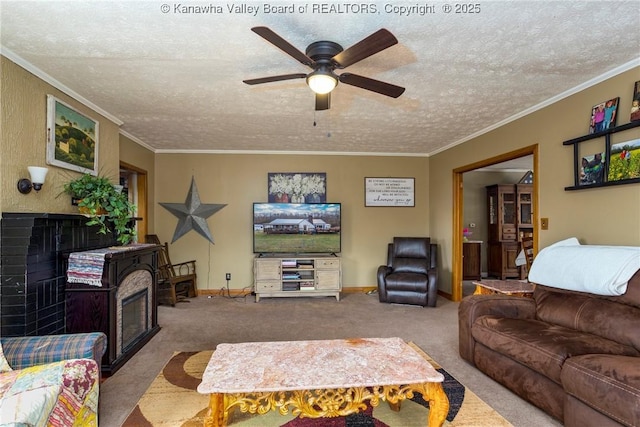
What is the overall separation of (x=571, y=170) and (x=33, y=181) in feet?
14.3

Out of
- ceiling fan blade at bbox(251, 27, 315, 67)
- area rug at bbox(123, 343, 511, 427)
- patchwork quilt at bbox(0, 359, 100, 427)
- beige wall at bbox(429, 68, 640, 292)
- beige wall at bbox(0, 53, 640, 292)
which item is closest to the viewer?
patchwork quilt at bbox(0, 359, 100, 427)

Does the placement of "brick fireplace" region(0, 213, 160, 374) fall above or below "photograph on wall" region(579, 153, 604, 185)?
below

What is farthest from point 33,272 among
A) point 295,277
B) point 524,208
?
point 524,208

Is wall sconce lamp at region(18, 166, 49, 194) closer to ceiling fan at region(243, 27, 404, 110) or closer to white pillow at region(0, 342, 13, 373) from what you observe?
white pillow at region(0, 342, 13, 373)

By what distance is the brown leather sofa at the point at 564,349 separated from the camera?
5.22 feet

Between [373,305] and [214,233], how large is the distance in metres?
2.75

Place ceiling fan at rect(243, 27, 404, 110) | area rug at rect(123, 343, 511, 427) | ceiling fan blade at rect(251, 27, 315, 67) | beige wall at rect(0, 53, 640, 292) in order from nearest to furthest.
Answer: ceiling fan blade at rect(251, 27, 315, 67)
ceiling fan at rect(243, 27, 404, 110)
area rug at rect(123, 343, 511, 427)
beige wall at rect(0, 53, 640, 292)

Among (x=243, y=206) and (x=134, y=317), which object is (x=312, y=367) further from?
(x=243, y=206)

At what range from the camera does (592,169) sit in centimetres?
268

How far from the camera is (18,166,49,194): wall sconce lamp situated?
231 centimetres

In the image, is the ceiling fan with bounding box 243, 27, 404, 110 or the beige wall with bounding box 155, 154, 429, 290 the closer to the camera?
the ceiling fan with bounding box 243, 27, 404, 110

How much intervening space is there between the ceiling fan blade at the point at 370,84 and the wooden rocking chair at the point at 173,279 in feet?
11.2

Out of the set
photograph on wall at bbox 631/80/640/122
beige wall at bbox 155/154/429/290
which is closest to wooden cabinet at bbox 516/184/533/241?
beige wall at bbox 155/154/429/290

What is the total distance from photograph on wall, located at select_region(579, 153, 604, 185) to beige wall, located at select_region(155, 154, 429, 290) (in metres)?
3.03
